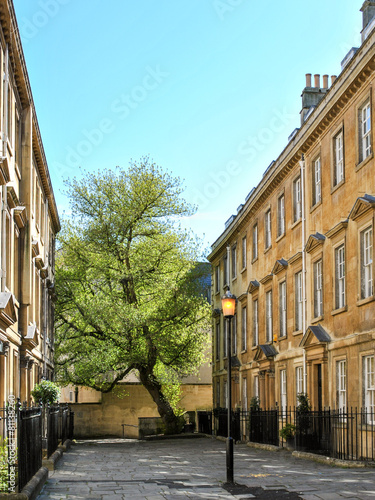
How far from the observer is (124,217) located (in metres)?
32.0

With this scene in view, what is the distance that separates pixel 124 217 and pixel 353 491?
72.6 feet

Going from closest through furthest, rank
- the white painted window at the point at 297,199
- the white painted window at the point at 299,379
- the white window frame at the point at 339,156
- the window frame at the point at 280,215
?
1. the white window frame at the point at 339,156
2. the white painted window at the point at 299,379
3. the white painted window at the point at 297,199
4. the window frame at the point at 280,215

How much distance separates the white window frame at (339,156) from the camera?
19.4m

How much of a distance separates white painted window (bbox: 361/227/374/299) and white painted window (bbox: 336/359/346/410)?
2466 mm

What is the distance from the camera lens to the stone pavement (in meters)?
11.2

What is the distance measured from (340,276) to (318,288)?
2.03 metres

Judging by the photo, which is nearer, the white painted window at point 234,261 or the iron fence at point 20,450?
the iron fence at point 20,450

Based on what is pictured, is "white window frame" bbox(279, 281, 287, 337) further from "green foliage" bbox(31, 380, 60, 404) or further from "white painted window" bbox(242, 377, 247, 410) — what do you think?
"green foliage" bbox(31, 380, 60, 404)

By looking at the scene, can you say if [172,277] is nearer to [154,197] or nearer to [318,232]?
[154,197]

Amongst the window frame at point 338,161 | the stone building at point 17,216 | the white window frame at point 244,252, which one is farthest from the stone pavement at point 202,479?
the white window frame at point 244,252

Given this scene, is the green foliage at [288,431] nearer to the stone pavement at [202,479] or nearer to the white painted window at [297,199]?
the stone pavement at [202,479]

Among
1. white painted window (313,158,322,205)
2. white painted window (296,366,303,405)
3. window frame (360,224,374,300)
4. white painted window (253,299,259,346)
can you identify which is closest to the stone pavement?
white painted window (296,366,303,405)

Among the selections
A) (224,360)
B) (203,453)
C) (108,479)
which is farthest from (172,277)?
(108,479)

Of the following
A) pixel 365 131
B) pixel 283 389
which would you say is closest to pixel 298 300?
pixel 283 389
